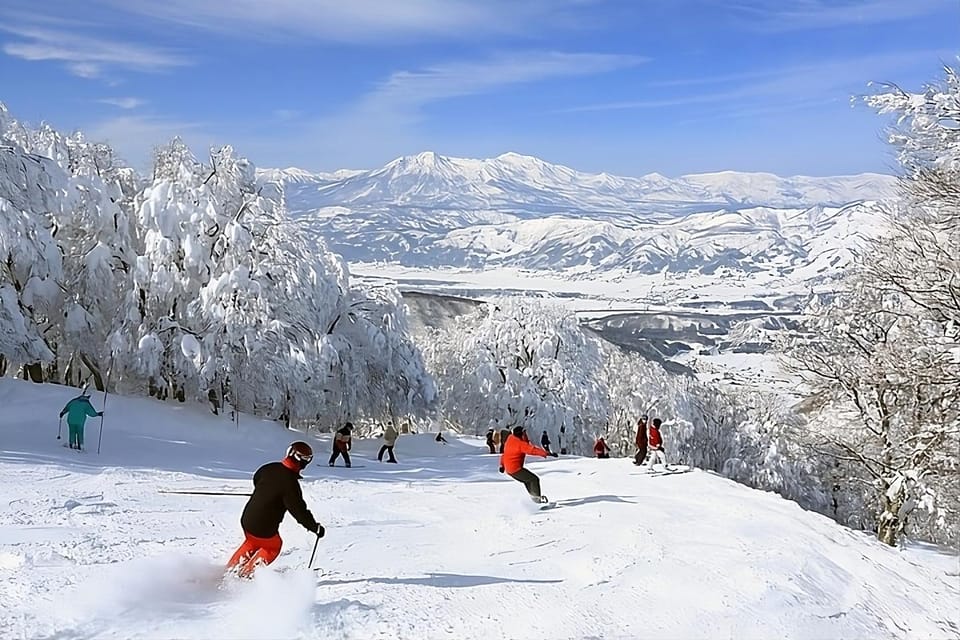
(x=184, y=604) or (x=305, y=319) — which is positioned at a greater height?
(x=305, y=319)

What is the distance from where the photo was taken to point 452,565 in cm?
898

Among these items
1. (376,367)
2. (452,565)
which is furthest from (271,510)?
(376,367)

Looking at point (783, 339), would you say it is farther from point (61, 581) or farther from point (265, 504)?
point (61, 581)

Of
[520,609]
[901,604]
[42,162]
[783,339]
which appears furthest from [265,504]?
[42,162]

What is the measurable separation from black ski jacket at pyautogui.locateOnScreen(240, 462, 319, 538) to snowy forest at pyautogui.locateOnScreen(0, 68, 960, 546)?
10059 mm

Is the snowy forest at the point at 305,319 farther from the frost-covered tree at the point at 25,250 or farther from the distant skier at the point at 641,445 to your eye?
the distant skier at the point at 641,445

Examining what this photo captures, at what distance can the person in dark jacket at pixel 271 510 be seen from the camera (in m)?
7.36

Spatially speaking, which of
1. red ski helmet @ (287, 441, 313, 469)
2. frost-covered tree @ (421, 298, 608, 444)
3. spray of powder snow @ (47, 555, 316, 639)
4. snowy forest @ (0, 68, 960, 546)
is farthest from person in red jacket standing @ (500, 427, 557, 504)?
frost-covered tree @ (421, 298, 608, 444)

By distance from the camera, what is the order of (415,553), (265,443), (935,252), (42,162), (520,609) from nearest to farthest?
(520,609)
(415,553)
(935,252)
(42,162)
(265,443)

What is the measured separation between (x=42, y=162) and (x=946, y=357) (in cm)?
2183

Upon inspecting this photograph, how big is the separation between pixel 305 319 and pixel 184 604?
19.9m

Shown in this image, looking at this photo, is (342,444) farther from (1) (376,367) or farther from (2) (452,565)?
(2) (452,565)

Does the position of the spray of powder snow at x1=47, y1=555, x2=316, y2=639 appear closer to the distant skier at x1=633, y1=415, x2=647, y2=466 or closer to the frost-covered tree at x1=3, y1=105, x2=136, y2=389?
the distant skier at x1=633, y1=415, x2=647, y2=466

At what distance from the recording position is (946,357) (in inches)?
496
